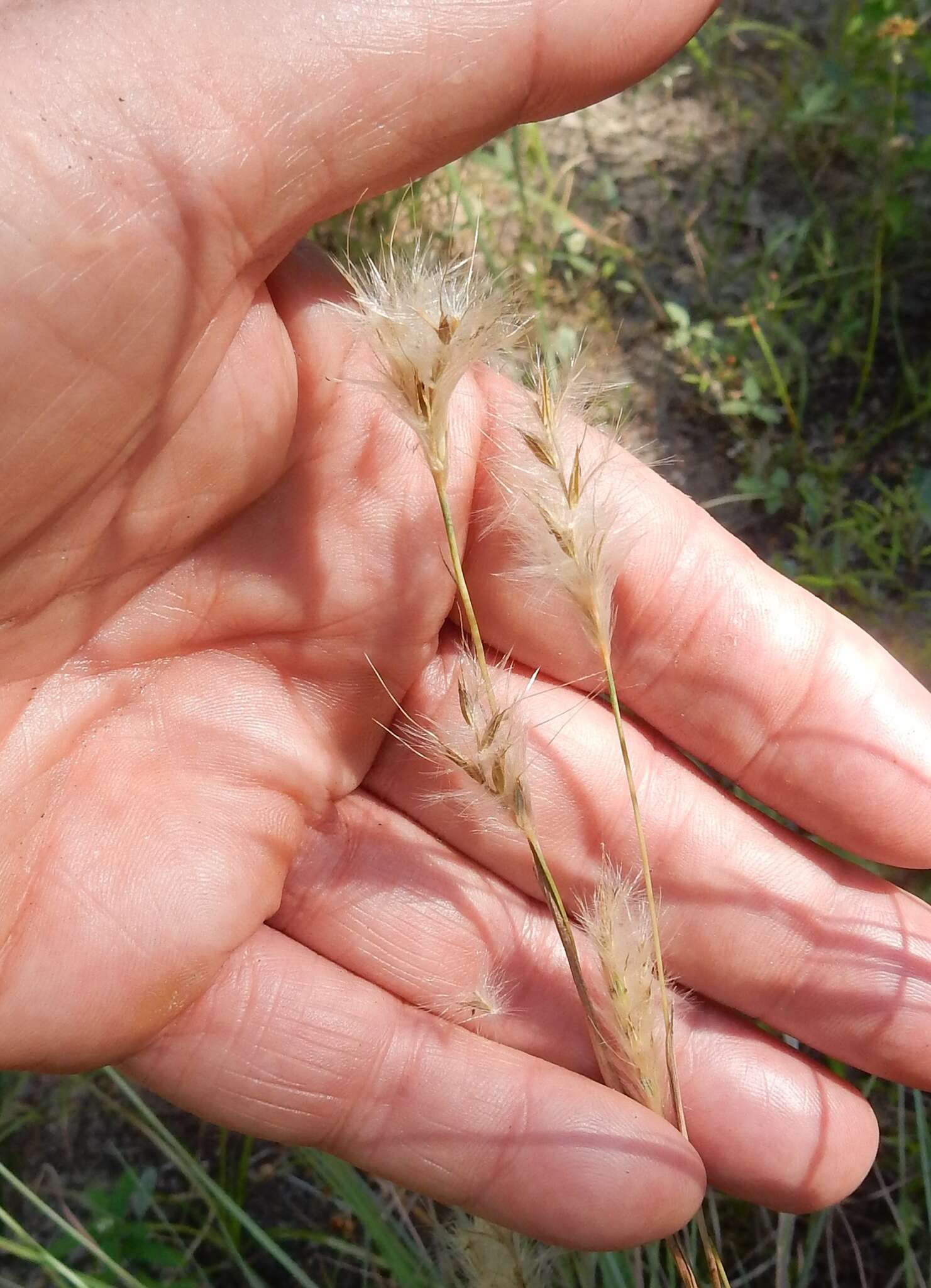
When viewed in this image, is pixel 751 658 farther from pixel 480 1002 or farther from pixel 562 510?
pixel 480 1002

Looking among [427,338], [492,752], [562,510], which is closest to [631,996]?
[492,752]

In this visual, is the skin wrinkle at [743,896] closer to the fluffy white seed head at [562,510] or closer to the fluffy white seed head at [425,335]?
the fluffy white seed head at [562,510]

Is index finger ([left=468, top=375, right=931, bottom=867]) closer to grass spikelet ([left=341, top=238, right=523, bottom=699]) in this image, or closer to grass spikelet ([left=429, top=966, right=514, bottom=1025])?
grass spikelet ([left=341, top=238, right=523, bottom=699])

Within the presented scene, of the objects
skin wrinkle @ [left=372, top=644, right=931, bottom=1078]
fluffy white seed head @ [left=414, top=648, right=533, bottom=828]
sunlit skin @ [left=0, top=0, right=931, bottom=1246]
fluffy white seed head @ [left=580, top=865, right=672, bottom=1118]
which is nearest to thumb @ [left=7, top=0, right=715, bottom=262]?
sunlit skin @ [left=0, top=0, right=931, bottom=1246]

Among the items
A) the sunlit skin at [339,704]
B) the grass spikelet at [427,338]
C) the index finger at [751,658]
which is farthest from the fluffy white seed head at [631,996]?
the grass spikelet at [427,338]

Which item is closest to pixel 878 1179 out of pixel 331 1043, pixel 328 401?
pixel 331 1043

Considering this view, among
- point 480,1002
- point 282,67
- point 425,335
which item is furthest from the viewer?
point 480,1002
